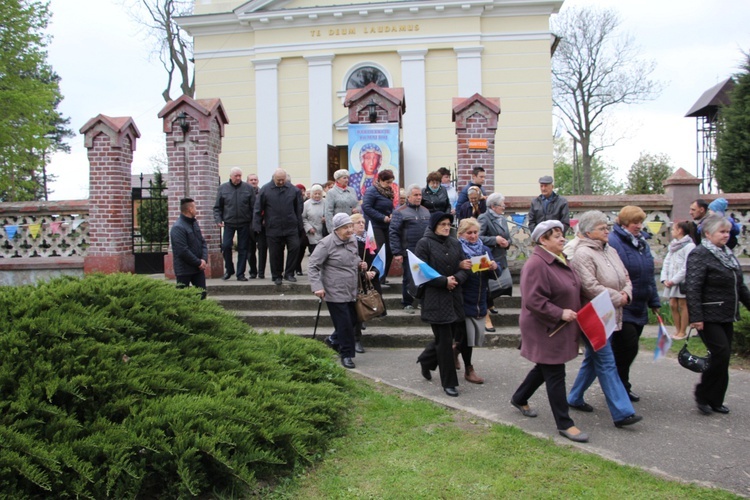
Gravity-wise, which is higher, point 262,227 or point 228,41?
point 228,41

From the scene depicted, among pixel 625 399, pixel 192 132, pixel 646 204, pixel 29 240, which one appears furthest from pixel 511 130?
pixel 625 399

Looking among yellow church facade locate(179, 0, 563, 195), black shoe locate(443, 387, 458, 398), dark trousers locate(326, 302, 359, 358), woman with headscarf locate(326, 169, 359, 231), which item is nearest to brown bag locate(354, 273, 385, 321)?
dark trousers locate(326, 302, 359, 358)

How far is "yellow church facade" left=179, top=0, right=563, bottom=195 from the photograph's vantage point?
21953 millimetres

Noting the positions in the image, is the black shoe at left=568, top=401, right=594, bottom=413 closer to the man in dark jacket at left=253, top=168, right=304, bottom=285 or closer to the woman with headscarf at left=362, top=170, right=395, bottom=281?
the woman with headscarf at left=362, top=170, right=395, bottom=281

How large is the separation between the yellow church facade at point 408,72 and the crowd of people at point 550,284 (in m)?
12.8

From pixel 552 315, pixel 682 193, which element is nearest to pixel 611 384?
pixel 552 315

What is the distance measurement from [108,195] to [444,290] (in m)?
7.85

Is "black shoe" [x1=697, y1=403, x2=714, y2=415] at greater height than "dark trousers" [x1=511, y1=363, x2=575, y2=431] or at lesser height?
lesser

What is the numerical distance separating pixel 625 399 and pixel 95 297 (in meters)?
4.55

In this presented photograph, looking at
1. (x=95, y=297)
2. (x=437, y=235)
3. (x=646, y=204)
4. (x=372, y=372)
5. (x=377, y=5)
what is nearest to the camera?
(x=95, y=297)

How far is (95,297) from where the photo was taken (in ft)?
17.4

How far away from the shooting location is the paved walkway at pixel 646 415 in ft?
15.7

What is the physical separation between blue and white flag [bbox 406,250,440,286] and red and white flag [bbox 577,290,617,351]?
1540 millimetres

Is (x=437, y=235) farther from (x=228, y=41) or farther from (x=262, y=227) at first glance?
(x=228, y=41)
